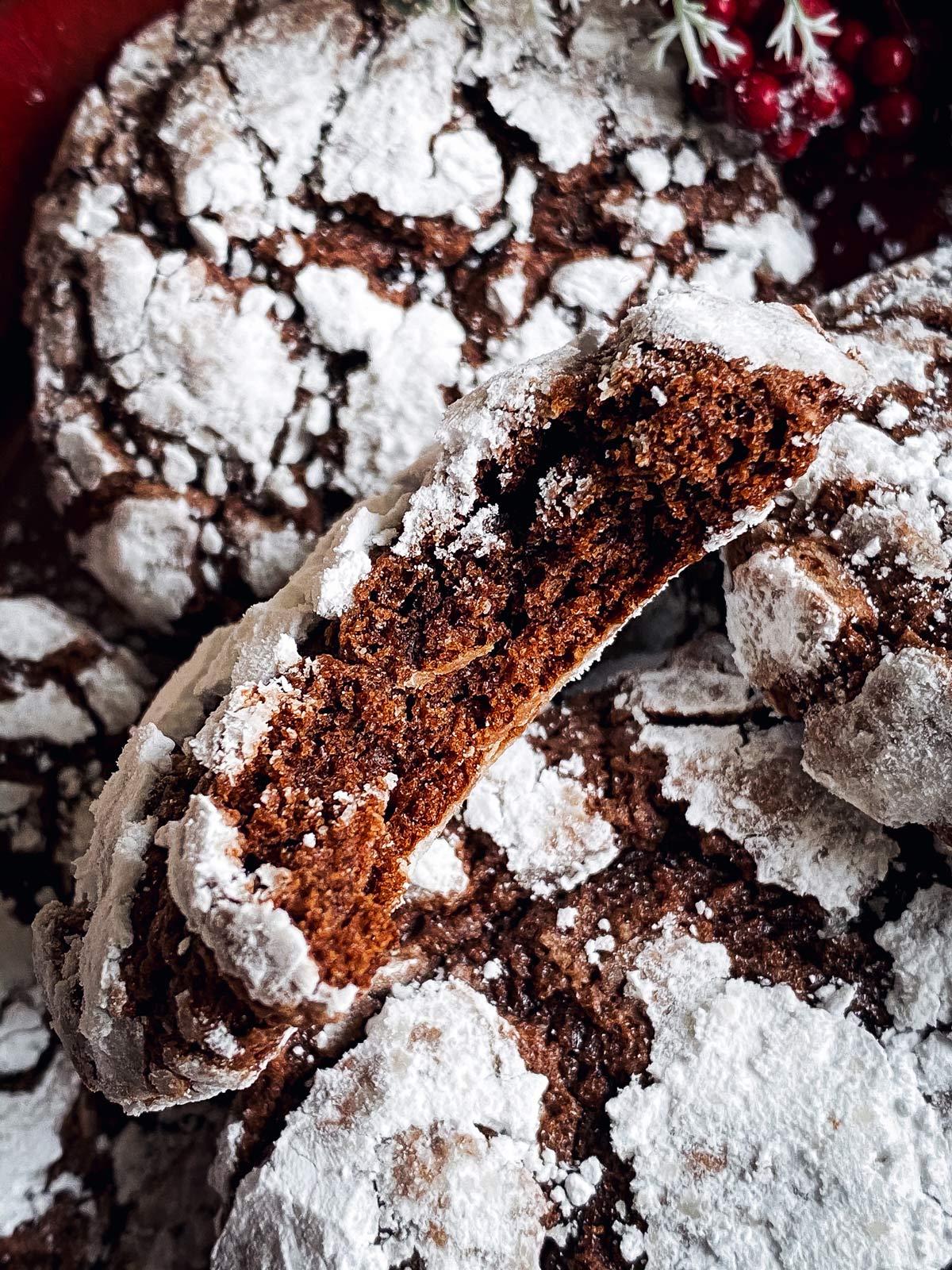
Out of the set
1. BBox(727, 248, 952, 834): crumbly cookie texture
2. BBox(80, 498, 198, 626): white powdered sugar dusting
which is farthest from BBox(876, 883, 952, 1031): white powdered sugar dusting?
BBox(80, 498, 198, 626): white powdered sugar dusting

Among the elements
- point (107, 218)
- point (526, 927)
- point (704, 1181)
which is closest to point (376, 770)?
point (526, 927)

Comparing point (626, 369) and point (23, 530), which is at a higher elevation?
point (626, 369)

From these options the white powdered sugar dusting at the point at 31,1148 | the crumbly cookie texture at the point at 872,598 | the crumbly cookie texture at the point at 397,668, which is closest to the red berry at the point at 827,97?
the crumbly cookie texture at the point at 872,598

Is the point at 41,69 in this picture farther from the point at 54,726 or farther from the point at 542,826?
the point at 542,826

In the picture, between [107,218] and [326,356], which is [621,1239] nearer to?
[326,356]

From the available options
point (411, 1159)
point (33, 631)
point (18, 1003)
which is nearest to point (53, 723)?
point (33, 631)

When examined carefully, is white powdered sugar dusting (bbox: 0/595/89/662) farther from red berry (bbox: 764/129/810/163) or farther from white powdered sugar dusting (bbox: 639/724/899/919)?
red berry (bbox: 764/129/810/163)
